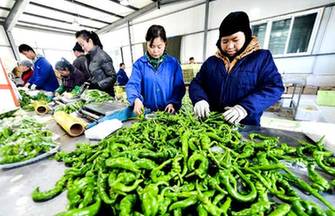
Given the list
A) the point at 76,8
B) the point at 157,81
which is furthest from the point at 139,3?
the point at 157,81

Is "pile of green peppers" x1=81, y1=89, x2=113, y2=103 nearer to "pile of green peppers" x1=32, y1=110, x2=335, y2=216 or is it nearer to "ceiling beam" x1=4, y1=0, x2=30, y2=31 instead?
"pile of green peppers" x1=32, y1=110, x2=335, y2=216

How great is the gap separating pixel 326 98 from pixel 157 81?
4.61m

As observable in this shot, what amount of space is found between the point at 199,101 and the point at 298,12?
7.11m

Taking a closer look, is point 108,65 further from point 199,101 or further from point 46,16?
point 46,16

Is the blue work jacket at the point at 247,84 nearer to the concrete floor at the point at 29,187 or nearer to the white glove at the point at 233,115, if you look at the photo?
the white glove at the point at 233,115

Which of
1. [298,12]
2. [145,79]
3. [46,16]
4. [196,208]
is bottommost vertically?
[196,208]

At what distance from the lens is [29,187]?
1.05 metres

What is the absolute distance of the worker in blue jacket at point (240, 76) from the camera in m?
1.70

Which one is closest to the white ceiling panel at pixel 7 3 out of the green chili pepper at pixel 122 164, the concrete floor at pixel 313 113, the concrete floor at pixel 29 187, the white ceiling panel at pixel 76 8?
the white ceiling panel at pixel 76 8

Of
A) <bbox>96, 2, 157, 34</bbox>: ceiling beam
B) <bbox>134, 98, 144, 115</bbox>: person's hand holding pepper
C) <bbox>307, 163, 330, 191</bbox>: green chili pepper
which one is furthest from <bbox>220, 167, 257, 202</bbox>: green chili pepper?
<bbox>96, 2, 157, 34</bbox>: ceiling beam

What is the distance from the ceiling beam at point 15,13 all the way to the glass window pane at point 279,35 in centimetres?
1097

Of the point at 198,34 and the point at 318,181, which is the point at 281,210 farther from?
the point at 198,34

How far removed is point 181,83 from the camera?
2506 mm

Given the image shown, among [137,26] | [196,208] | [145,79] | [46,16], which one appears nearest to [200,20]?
[137,26]
